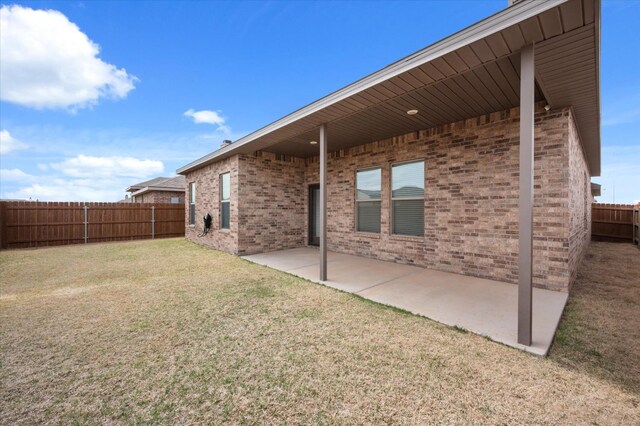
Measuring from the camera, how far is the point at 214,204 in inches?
366

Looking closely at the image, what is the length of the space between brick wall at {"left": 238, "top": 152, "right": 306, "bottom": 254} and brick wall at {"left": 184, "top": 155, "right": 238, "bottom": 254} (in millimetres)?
281

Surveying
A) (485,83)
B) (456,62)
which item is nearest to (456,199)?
(485,83)

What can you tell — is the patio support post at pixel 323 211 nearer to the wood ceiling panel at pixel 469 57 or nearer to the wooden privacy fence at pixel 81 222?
the wood ceiling panel at pixel 469 57

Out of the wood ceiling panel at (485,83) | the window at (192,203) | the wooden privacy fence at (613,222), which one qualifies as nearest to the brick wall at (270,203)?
the wood ceiling panel at (485,83)

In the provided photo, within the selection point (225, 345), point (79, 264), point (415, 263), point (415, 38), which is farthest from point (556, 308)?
point (415, 38)

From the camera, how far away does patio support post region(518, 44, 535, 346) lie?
8.73 ft

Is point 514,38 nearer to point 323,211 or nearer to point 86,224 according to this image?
point 323,211

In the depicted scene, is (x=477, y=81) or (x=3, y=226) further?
(x=3, y=226)

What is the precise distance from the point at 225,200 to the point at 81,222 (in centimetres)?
738

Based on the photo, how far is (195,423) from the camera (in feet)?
5.66

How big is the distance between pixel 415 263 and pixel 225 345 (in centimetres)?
461

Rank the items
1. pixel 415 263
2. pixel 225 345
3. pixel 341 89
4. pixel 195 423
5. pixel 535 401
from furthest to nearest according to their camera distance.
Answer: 1. pixel 415 263
2. pixel 341 89
3. pixel 225 345
4. pixel 535 401
5. pixel 195 423

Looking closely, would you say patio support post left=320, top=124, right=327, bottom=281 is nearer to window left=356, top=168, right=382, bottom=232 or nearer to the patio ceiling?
the patio ceiling

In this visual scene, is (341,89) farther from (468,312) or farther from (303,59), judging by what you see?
(303,59)
